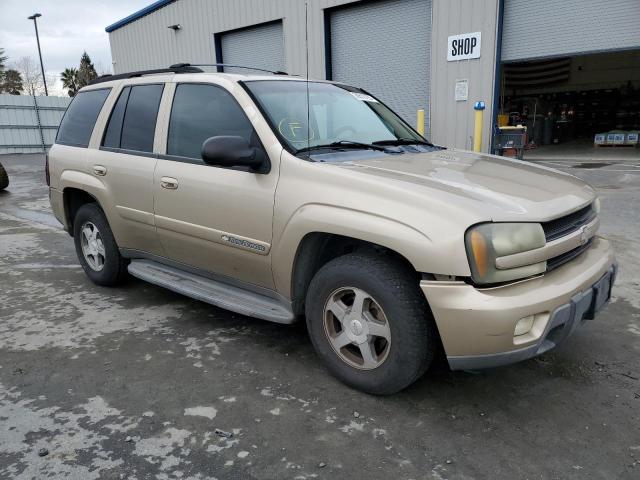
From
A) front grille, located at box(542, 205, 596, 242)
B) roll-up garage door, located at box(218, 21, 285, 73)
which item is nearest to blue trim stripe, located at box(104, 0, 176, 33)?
roll-up garage door, located at box(218, 21, 285, 73)

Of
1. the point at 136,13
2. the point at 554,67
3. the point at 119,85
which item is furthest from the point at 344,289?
the point at 554,67

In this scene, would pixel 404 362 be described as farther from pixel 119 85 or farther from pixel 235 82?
pixel 119 85

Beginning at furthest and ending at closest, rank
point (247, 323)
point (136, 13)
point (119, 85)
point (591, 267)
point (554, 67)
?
point (554, 67)
point (136, 13)
point (119, 85)
point (247, 323)
point (591, 267)

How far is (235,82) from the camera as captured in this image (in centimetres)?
338

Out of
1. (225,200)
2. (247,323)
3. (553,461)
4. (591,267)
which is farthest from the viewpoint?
(247,323)

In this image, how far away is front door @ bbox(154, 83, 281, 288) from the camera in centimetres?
308

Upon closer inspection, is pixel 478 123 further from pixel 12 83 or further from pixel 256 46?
pixel 12 83

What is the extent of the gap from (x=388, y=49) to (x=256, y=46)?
504cm

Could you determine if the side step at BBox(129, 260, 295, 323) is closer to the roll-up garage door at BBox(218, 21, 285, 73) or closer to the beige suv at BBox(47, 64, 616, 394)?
the beige suv at BBox(47, 64, 616, 394)

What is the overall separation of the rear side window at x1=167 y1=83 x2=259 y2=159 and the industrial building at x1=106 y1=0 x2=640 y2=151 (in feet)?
12.4

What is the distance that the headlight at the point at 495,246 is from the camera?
227cm

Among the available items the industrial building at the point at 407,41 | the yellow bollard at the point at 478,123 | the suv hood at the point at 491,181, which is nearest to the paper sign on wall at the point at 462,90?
the industrial building at the point at 407,41

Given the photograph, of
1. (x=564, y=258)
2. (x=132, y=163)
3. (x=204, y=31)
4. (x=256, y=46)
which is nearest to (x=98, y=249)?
(x=132, y=163)

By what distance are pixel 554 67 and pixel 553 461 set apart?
1012 inches
